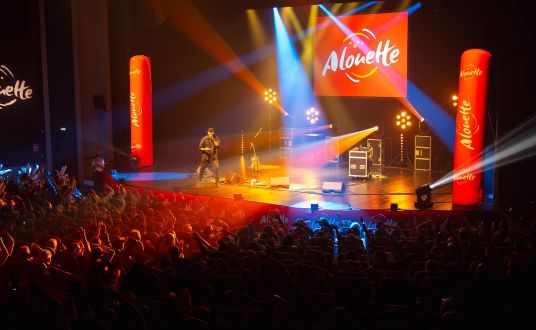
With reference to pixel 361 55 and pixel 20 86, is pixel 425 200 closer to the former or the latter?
pixel 361 55

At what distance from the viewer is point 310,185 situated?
1816cm

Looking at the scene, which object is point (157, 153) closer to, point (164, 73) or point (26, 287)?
point (164, 73)

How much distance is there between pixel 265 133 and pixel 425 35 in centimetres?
761

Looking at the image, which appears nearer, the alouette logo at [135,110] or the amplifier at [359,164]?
the amplifier at [359,164]

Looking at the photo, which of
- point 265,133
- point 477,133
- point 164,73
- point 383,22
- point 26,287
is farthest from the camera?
point 265,133

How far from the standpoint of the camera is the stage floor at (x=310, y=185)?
15.8m

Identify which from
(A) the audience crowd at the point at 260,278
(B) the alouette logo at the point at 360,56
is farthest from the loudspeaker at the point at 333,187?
(A) the audience crowd at the point at 260,278

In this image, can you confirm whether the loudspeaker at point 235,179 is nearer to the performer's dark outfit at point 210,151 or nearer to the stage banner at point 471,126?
the performer's dark outfit at point 210,151

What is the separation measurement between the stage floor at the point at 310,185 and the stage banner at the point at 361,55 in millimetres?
2538

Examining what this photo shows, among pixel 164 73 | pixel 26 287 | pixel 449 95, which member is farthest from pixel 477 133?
pixel 164 73

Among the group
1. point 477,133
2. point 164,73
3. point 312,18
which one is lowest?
point 477,133

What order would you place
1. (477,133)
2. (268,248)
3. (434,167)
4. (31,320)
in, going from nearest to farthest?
1. (31,320)
2. (268,248)
3. (477,133)
4. (434,167)

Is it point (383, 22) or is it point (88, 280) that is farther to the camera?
point (383, 22)

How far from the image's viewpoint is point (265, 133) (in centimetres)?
2559
